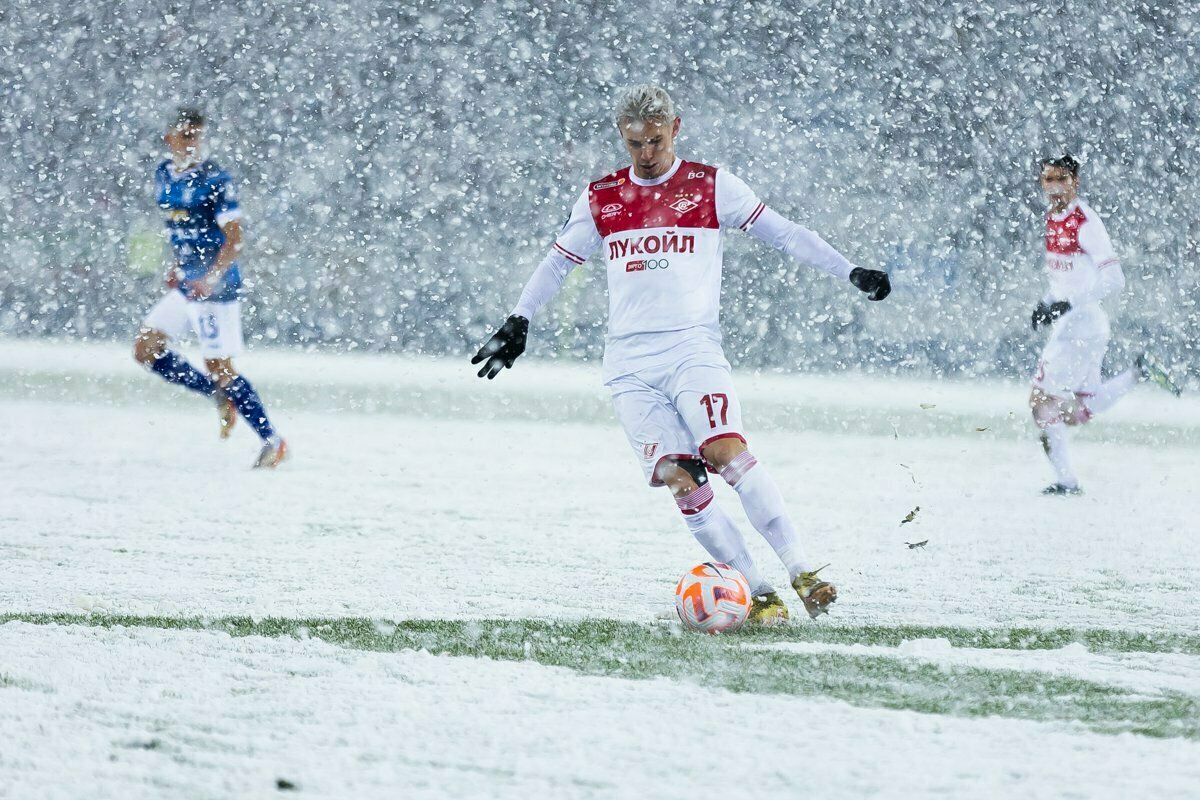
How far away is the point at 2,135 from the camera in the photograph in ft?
58.6

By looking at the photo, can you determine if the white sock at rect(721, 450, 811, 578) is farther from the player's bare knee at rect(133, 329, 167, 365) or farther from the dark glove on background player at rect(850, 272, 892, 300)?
the player's bare knee at rect(133, 329, 167, 365)

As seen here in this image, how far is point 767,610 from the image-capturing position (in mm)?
4016

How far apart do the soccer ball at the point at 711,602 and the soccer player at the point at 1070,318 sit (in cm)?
364

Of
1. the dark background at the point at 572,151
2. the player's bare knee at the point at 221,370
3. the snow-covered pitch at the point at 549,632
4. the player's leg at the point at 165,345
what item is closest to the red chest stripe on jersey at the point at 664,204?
the snow-covered pitch at the point at 549,632

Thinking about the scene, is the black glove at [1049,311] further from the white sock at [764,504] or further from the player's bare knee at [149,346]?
the player's bare knee at [149,346]

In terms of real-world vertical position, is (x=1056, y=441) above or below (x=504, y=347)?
below

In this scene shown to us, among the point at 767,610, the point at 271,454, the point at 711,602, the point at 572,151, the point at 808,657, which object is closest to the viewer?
the point at 808,657

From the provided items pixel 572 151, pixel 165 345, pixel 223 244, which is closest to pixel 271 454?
pixel 165 345

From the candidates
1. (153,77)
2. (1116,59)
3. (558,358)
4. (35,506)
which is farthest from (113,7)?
(35,506)

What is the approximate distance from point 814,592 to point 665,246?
105cm

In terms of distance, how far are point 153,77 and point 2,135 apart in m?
1.94

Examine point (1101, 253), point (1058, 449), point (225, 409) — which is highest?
point (1101, 253)

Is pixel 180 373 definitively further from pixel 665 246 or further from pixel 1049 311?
pixel 1049 311

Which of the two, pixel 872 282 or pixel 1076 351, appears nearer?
pixel 872 282
